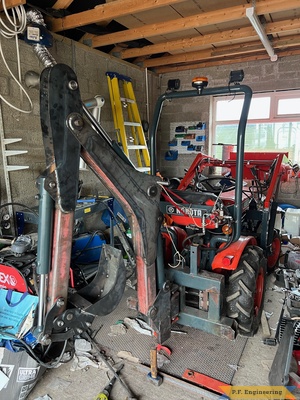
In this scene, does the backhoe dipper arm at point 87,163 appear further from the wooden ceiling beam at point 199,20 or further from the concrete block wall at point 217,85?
the concrete block wall at point 217,85

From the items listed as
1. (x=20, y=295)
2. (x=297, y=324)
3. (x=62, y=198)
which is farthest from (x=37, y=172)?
(x=297, y=324)

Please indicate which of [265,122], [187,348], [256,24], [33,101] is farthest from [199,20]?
[187,348]

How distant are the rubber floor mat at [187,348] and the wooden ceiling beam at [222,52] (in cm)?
367

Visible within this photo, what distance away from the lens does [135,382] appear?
170cm

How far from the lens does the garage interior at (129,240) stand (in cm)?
121

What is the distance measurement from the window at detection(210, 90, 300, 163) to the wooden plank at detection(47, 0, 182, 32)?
221cm

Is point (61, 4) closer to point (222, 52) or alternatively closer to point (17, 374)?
point (222, 52)

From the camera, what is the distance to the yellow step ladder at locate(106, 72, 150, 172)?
12.6ft

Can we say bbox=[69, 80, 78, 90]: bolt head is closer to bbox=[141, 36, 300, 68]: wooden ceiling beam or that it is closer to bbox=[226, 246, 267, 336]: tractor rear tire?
bbox=[226, 246, 267, 336]: tractor rear tire

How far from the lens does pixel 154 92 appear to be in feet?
16.7

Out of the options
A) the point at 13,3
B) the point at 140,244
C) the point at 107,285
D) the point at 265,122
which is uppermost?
the point at 13,3

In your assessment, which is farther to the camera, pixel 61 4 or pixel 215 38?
pixel 215 38

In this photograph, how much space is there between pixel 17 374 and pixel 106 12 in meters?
2.96

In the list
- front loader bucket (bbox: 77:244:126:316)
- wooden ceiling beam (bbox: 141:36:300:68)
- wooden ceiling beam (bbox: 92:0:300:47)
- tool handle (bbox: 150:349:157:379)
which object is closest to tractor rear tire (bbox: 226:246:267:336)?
tool handle (bbox: 150:349:157:379)
